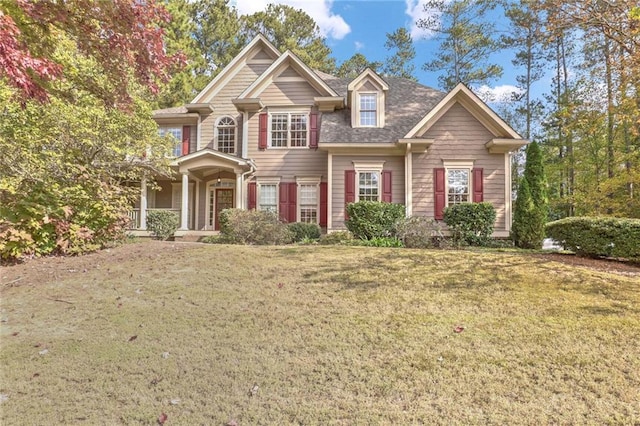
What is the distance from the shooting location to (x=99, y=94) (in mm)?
5867

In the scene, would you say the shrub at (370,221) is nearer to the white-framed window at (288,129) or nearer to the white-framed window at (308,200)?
the white-framed window at (308,200)

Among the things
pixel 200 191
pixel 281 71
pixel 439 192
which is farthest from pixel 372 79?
pixel 200 191

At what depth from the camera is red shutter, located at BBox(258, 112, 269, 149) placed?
48.3 feet

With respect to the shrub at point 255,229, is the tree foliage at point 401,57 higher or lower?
higher

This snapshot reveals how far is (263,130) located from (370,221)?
22.1ft

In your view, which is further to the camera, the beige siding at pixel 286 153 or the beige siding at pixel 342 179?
the beige siding at pixel 286 153

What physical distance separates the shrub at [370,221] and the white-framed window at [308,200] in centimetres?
339

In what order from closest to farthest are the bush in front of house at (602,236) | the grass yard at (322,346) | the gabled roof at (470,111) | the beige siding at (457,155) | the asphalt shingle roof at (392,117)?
the grass yard at (322,346) < the bush in front of house at (602,236) < the gabled roof at (470,111) < the beige siding at (457,155) < the asphalt shingle roof at (392,117)

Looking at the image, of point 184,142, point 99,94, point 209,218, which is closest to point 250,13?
point 184,142

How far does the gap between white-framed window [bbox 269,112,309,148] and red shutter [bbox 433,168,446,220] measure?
564 centimetres

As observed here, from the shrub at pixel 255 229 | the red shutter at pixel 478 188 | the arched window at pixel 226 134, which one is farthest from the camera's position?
the arched window at pixel 226 134

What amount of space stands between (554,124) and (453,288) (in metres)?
23.3

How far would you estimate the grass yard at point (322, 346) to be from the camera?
286 centimetres

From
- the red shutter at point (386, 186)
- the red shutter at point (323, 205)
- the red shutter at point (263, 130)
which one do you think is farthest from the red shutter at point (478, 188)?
the red shutter at point (263, 130)
